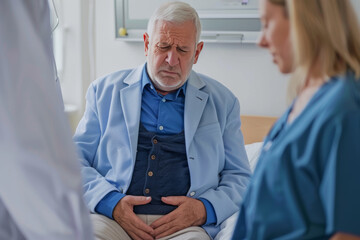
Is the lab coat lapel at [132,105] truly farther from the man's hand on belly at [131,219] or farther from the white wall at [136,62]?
the white wall at [136,62]

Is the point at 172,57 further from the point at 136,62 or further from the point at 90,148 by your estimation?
the point at 136,62

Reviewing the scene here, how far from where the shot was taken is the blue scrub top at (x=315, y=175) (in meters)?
0.81

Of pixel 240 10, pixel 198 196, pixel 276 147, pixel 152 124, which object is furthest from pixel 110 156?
pixel 240 10

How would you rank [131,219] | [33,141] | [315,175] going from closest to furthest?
1. [33,141]
2. [315,175]
3. [131,219]

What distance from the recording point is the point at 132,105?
5.95ft

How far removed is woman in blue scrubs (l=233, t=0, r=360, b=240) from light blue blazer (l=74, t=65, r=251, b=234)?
2.51ft

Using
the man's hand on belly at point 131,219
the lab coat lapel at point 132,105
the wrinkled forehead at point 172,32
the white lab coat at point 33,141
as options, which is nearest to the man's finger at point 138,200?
the man's hand on belly at point 131,219

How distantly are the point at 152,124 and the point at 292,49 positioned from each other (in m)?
0.95

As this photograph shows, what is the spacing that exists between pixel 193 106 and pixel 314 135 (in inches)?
39.6

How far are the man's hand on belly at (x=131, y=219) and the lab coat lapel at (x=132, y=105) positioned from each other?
0.54 feet

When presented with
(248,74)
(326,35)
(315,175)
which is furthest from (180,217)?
(248,74)

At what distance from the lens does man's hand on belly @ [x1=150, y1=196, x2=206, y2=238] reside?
163 cm

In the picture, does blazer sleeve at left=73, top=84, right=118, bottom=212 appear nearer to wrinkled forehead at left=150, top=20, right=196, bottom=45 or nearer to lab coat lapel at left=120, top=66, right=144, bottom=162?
lab coat lapel at left=120, top=66, right=144, bottom=162

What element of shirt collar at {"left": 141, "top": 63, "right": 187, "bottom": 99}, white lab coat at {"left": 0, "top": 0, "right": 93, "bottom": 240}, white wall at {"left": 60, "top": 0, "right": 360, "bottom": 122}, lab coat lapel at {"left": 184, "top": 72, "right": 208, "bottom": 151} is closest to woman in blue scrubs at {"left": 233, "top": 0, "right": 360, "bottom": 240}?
white lab coat at {"left": 0, "top": 0, "right": 93, "bottom": 240}
